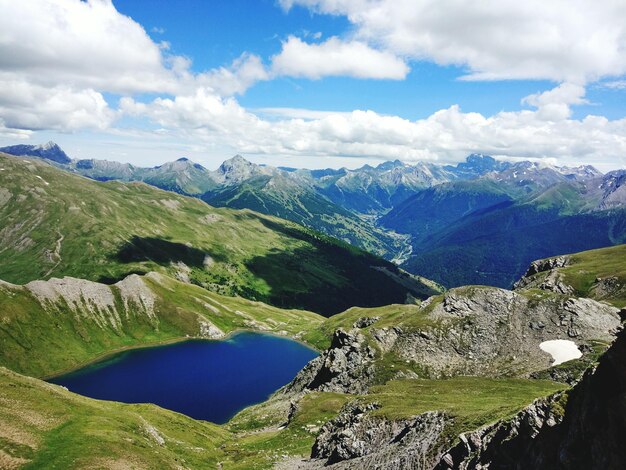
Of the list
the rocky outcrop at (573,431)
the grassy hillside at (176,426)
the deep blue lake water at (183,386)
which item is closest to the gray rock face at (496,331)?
the grassy hillside at (176,426)

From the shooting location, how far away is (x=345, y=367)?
412ft

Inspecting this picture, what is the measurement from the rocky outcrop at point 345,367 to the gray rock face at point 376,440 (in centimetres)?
3969

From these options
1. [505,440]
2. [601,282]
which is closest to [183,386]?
[505,440]

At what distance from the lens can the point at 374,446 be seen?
220 ft

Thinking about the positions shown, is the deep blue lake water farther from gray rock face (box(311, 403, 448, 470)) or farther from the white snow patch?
the white snow patch

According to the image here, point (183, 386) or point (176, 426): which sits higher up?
point (176, 426)

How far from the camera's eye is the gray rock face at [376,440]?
55000mm

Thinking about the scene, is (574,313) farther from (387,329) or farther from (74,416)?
(74,416)

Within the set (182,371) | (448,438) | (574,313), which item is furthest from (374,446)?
(182,371)

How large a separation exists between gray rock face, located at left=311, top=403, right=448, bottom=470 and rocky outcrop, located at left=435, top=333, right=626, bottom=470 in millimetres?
12213

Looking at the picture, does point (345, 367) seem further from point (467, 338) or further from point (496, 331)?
point (496, 331)

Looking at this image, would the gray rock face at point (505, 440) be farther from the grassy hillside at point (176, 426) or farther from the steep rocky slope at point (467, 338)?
the steep rocky slope at point (467, 338)

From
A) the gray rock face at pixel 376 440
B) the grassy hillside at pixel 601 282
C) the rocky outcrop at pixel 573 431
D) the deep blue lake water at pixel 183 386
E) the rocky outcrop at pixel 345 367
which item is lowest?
the deep blue lake water at pixel 183 386

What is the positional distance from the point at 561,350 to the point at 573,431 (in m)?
95.7
